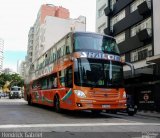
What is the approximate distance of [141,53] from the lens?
103 feet

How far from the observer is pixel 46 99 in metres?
19.1

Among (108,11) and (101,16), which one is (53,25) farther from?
(108,11)

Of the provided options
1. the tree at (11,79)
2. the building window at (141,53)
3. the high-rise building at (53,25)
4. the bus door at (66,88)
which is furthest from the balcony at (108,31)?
the tree at (11,79)

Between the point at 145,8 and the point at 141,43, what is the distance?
3468 mm

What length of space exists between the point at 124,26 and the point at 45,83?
60.2ft

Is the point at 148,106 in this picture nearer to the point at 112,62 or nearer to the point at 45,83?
the point at 45,83

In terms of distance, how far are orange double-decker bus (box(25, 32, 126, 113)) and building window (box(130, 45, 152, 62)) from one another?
50.8 feet

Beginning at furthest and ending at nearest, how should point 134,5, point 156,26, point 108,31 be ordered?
point 108,31 < point 134,5 < point 156,26

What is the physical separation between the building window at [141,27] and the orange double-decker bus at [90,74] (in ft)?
51.9

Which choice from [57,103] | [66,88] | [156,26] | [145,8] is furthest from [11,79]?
[66,88]

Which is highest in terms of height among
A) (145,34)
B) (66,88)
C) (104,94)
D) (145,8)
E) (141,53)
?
(145,8)

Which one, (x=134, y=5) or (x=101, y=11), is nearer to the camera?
(x=134, y=5)

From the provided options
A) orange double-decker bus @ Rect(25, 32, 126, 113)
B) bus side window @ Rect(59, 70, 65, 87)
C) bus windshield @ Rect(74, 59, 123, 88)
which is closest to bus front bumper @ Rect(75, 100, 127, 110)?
orange double-decker bus @ Rect(25, 32, 126, 113)

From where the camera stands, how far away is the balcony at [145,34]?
96.5 feet
